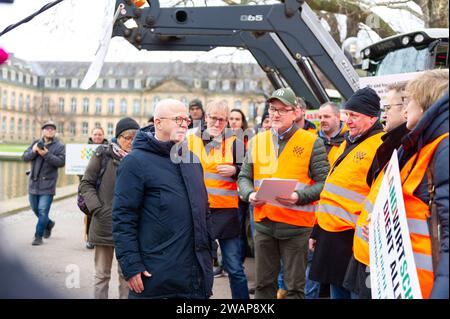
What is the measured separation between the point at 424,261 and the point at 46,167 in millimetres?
7892

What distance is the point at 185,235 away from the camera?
3.39 m

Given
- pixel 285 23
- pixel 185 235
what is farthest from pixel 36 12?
pixel 285 23

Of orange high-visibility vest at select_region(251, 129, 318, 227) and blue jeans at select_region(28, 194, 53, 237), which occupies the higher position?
orange high-visibility vest at select_region(251, 129, 318, 227)

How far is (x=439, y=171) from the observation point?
2.01 m

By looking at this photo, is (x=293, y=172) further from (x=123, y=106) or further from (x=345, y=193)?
(x=123, y=106)

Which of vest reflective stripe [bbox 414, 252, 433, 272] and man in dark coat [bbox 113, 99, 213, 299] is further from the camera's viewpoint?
man in dark coat [bbox 113, 99, 213, 299]

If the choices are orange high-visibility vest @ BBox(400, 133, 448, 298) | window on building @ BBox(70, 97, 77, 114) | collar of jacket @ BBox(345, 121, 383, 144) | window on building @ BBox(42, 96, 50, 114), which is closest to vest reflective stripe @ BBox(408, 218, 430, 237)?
orange high-visibility vest @ BBox(400, 133, 448, 298)

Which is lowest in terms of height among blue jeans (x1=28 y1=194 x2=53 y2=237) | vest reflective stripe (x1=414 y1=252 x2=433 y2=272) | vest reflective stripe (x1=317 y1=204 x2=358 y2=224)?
blue jeans (x1=28 y1=194 x2=53 y2=237)

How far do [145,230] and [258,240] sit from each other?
1655 millimetres

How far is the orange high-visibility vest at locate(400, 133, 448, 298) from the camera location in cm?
220

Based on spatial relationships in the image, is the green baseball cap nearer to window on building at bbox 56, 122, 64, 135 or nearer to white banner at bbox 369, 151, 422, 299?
Result: white banner at bbox 369, 151, 422, 299

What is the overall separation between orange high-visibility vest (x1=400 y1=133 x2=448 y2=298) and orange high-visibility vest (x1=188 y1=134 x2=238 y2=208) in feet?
10.1
